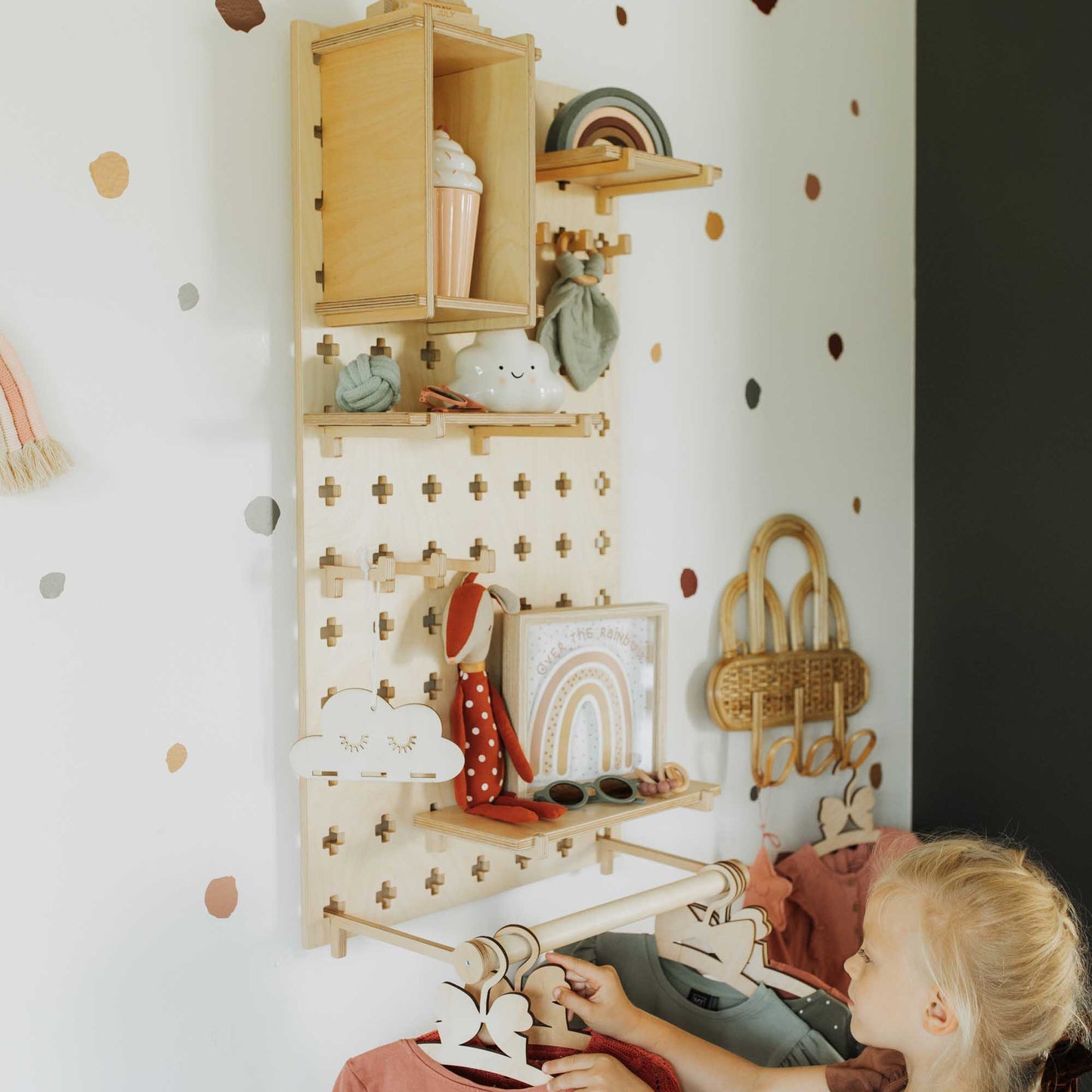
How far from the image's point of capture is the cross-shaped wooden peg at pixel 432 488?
1.48m

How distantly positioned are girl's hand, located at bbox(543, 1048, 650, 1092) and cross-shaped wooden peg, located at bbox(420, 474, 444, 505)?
62 centimetres

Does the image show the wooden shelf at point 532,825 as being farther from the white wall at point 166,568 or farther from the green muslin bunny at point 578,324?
the green muslin bunny at point 578,324

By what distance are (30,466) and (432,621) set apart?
49 cm

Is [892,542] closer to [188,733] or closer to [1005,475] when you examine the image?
[1005,475]

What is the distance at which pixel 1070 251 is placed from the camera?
1968mm

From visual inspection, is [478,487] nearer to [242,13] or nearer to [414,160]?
[414,160]

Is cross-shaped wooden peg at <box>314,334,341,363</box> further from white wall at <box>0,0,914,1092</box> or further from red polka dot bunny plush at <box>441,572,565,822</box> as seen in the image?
red polka dot bunny plush at <box>441,572,565,822</box>

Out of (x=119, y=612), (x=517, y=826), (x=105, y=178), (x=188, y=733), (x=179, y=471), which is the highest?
(x=105, y=178)

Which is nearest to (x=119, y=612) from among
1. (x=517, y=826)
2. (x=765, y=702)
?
(x=517, y=826)

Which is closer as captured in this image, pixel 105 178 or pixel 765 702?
pixel 105 178

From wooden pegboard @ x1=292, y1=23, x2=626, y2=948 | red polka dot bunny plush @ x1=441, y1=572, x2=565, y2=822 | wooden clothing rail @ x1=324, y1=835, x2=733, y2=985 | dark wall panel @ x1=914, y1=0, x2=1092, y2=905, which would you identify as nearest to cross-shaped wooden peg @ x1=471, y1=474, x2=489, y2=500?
wooden pegboard @ x1=292, y1=23, x2=626, y2=948

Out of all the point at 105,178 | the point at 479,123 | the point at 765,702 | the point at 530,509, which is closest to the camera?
the point at 105,178

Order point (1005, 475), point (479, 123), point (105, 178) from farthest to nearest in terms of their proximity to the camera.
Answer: point (1005, 475) < point (479, 123) < point (105, 178)

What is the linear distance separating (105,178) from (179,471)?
0.95 ft
